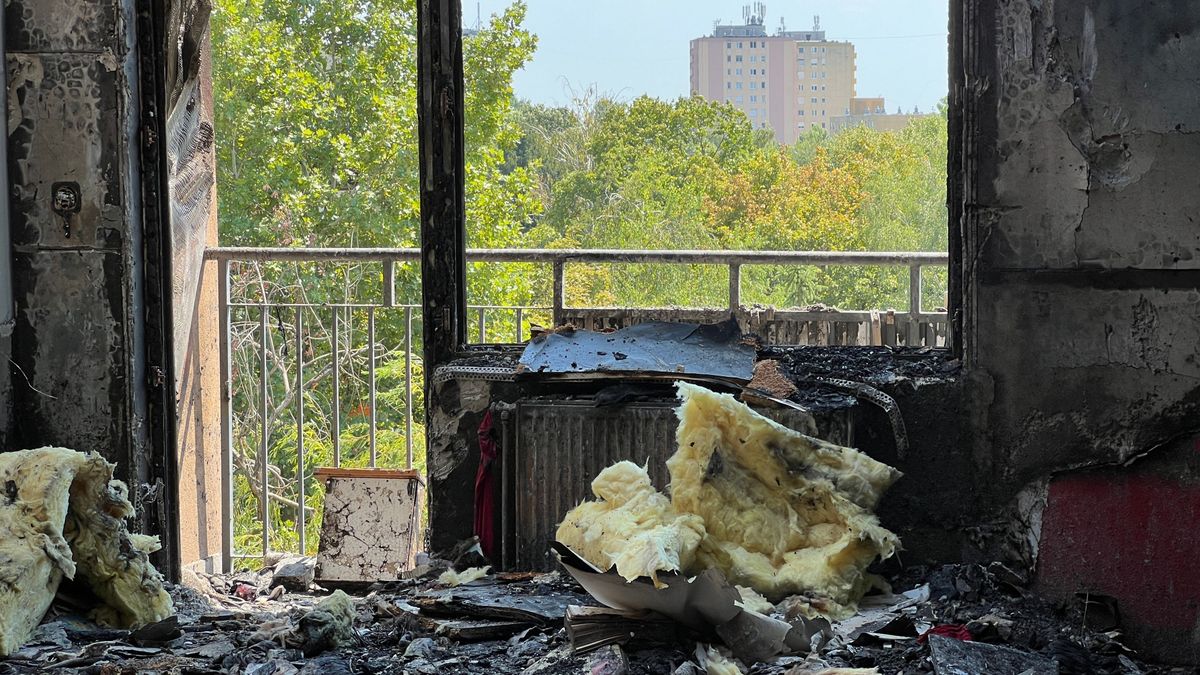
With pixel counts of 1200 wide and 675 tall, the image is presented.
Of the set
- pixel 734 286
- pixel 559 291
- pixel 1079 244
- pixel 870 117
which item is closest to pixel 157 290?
pixel 559 291

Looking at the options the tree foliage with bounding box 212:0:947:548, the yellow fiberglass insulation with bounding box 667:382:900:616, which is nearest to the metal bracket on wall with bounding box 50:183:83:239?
the yellow fiberglass insulation with bounding box 667:382:900:616

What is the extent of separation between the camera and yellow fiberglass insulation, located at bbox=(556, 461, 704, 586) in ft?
8.95

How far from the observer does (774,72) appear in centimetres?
714

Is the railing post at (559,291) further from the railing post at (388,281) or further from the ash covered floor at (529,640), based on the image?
the ash covered floor at (529,640)

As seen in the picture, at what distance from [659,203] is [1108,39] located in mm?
6579

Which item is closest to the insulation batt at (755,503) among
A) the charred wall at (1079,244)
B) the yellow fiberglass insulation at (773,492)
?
the yellow fiberglass insulation at (773,492)

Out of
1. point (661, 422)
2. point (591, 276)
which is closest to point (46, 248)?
point (661, 422)

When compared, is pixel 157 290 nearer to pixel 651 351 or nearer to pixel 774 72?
pixel 651 351

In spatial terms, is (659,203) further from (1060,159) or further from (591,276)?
(1060,159)

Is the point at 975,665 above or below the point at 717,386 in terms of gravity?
below

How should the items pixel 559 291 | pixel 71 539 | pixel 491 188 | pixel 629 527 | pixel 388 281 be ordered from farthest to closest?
1. pixel 491 188
2. pixel 388 281
3. pixel 559 291
4. pixel 71 539
5. pixel 629 527

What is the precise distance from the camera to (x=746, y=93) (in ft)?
25.1

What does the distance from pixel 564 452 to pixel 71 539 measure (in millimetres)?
1455

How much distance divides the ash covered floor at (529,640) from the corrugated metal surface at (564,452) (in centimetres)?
17
